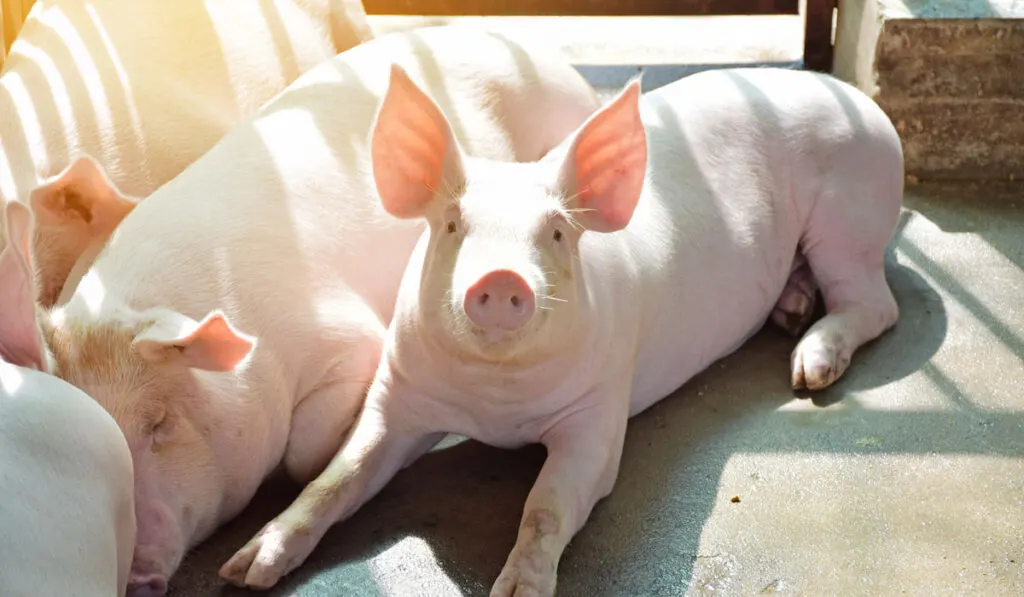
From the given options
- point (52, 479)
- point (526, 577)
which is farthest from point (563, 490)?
point (52, 479)

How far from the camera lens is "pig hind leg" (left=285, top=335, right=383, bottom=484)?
9.23 feet

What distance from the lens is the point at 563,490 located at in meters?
2.57

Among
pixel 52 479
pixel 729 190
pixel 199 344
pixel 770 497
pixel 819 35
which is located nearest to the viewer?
pixel 52 479

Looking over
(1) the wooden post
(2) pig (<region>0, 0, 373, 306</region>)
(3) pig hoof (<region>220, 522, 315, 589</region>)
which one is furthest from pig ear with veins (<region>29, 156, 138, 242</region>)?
(1) the wooden post

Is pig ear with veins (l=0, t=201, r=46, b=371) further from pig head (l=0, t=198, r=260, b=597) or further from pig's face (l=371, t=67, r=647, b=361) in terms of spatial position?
pig's face (l=371, t=67, r=647, b=361)

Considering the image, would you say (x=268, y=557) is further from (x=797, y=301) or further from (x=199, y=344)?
(x=797, y=301)

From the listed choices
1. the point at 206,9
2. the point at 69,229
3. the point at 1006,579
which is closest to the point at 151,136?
the point at 69,229

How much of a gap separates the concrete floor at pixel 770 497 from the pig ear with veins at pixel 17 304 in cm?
58

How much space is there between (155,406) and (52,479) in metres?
0.44

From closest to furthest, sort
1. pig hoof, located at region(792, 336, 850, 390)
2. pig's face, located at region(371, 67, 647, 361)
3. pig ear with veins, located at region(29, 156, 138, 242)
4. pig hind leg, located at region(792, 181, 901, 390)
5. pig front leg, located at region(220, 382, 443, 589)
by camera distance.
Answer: pig's face, located at region(371, 67, 647, 361) → pig front leg, located at region(220, 382, 443, 589) → pig ear with veins, located at region(29, 156, 138, 242) → pig hoof, located at region(792, 336, 850, 390) → pig hind leg, located at region(792, 181, 901, 390)

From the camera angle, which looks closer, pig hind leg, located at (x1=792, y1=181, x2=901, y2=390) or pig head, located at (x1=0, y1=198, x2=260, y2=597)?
pig head, located at (x1=0, y1=198, x2=260, y2=597)

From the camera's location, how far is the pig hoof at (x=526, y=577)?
2.35 metres

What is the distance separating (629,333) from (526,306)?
64cm

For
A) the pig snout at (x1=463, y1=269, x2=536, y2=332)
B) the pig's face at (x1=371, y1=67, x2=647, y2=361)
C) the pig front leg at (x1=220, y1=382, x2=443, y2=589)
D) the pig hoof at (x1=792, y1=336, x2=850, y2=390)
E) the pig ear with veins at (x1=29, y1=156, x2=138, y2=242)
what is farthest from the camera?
the pig hoof at (x1=792, y1=336, x2=850, y2=390)
